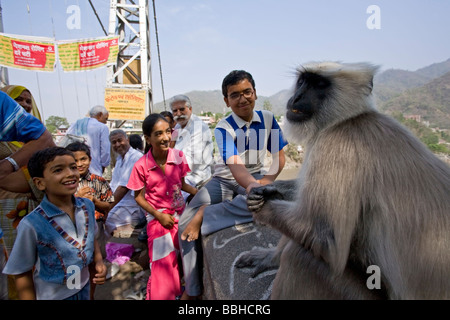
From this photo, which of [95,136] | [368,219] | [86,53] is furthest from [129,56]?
[368,219]

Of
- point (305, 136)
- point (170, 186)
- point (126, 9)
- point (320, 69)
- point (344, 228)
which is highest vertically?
point (126, 9)

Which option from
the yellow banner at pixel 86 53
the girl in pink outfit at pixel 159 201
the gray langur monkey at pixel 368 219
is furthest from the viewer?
the yellow banner at pixel 86 53

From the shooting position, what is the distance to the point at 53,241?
2008mm

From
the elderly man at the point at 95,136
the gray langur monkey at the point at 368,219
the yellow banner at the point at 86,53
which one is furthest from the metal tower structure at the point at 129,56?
the gray langur monkey at the point at 368,219

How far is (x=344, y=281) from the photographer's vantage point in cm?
140

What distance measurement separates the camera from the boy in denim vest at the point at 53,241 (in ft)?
6.27

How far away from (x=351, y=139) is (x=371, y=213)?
1.40 ft

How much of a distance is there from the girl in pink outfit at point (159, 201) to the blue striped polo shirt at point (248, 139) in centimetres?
68

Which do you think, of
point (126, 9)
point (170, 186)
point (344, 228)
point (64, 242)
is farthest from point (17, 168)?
point (126, 9)

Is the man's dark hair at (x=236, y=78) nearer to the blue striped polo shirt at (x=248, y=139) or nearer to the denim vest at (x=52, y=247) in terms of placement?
the blue striped polo shirt at (x=248, y=139)

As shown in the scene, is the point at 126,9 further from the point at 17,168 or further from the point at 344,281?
the point at 344,281

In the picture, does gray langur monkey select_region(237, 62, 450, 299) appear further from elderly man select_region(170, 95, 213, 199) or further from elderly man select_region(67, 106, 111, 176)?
elderly man select_region(67, 106, 111, 176)

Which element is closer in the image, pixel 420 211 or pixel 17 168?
pixel 420 211

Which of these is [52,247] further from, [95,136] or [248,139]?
[95,136]
